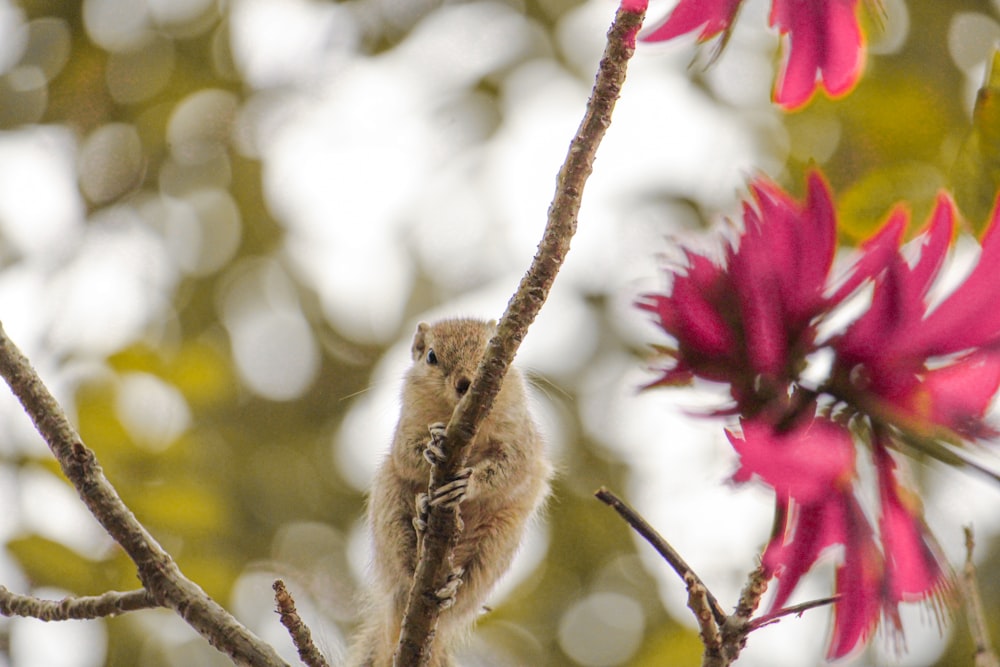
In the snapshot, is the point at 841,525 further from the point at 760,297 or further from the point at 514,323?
the point at 514,323

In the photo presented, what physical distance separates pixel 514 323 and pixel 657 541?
242 millimetres

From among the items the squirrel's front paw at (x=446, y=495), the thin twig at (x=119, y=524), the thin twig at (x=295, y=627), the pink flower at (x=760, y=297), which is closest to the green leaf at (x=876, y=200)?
the pink flower at (x=760, y=297)

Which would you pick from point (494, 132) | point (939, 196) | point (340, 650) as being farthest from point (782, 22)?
point (494, 132)

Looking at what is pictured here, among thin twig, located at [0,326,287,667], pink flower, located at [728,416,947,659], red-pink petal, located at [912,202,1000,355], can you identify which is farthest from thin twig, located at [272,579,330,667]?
red-pink petal, located at [912,202,1000,355]

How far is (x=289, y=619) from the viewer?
109 cm

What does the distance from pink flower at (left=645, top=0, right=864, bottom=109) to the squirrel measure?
1396 mm

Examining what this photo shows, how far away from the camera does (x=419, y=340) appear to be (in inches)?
102

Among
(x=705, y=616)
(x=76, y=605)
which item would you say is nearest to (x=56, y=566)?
(x=76, y=605)

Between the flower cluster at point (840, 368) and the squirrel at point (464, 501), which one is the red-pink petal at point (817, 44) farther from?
the squirrel at point (464, 501)

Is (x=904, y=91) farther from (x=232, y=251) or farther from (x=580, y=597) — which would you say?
(x=232, y=251)

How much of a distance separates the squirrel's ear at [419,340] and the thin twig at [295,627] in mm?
1454

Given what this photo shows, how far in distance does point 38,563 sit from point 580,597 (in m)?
1.92

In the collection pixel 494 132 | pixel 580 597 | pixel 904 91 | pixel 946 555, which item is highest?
pixel 946 555

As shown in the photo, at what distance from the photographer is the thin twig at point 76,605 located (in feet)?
4.15
